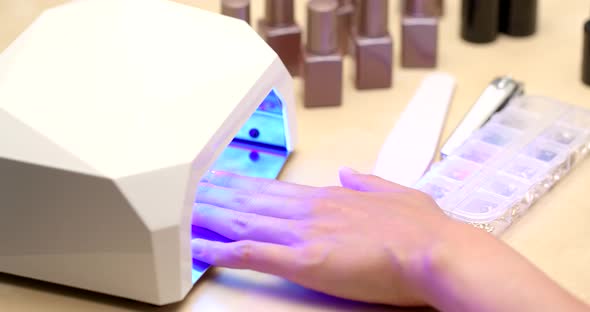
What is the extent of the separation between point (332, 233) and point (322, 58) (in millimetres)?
236

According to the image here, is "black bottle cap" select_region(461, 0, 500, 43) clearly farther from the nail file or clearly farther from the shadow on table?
the shadow on table

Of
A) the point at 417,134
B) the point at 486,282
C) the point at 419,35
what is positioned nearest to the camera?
the point at 486,282

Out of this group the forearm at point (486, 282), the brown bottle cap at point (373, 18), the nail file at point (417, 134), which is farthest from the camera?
the brown bottle cap at point (373, 18)

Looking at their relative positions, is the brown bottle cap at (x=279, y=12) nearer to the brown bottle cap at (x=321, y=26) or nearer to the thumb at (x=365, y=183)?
the brown bottle cap at (x=321, y=26)

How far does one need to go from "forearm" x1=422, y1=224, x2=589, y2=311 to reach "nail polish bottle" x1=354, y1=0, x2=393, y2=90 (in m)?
0.29

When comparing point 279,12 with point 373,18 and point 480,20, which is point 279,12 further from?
Answer: point 480,20

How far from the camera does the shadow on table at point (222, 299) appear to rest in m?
0.56

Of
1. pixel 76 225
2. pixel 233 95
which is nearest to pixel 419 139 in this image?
pixel 233 95

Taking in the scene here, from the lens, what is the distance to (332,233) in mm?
558

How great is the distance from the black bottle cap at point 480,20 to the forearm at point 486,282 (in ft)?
1.21

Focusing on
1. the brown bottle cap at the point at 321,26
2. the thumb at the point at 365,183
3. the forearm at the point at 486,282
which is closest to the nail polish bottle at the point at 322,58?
the brown bottle cap at the point at 321,26

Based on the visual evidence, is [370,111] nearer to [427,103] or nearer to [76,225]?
[427,103]

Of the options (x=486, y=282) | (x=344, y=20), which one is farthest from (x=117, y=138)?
(x=344, y=20)

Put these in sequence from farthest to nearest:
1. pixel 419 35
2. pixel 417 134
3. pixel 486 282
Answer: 1. pixel 419 35
2. pixel 417 134
3. pixel 486 282
